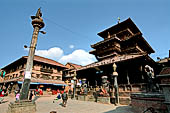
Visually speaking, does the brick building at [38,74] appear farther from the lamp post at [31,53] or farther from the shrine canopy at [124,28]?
the shrine canopy at [124,28]

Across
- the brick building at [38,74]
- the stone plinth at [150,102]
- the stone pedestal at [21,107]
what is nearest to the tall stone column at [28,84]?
the stone pedestal at [21,107]

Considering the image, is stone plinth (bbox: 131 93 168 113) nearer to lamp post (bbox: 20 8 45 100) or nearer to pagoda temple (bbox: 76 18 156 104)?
pagoda temple (bbox: 76 18 156 104)

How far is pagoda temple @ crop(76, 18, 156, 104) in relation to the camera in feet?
41.6

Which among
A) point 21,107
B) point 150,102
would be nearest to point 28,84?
Answer: point 21,107

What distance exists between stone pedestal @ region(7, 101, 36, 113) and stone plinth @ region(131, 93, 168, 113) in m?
6.93

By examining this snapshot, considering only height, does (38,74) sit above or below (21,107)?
above

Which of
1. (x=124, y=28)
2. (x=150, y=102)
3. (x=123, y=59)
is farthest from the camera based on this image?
(x=124, y=28)

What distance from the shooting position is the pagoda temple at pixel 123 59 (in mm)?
12684

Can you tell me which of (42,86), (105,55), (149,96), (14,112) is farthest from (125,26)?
(42,86)

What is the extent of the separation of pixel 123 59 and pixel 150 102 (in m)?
8.98

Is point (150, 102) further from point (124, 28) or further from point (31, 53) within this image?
point (124, 28)

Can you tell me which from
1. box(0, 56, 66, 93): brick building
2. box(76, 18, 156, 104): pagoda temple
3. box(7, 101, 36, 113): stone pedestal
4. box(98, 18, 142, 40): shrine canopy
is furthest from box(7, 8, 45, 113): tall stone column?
box(0, 56, 66, 93): brick building

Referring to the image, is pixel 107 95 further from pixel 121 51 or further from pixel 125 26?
pixel 125 26

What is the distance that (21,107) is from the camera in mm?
6293
